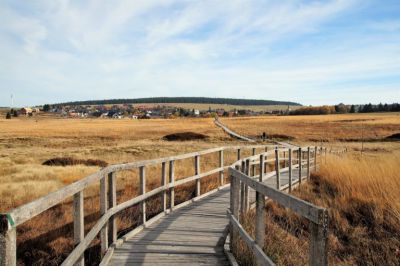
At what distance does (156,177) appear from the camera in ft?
50.0

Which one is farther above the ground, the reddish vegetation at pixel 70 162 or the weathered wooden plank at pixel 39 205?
the weathered wooden plank at pixel 39 205

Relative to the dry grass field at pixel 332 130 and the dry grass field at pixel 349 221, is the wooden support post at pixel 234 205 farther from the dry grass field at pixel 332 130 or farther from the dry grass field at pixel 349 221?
the dry grass field at pixel 332 130

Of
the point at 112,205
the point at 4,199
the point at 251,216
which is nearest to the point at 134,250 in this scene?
the point at 112,205

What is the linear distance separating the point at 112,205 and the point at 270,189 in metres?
3.10

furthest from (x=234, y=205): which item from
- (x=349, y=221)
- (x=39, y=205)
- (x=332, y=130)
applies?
(x=332, y=130)

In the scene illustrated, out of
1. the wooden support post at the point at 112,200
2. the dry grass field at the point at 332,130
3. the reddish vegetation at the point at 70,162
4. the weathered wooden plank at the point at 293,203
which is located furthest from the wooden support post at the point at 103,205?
the dry grass field at the point at 332,130

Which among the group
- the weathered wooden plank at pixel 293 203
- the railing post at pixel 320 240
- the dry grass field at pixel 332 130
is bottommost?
the dry grass field at pixel 332 130

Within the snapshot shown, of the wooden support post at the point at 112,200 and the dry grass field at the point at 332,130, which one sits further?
the dry grass field at the point at 332,130

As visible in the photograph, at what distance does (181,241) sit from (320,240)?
13.9ft

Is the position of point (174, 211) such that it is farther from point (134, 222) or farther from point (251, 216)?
point (251, 216)

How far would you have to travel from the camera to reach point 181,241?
7.29 metres

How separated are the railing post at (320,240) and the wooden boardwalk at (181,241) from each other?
2978mm

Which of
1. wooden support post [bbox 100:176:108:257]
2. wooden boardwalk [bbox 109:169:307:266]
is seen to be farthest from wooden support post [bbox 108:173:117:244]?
wooden support post [bbox 100:176:108:257]

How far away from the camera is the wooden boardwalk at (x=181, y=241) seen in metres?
6.27
